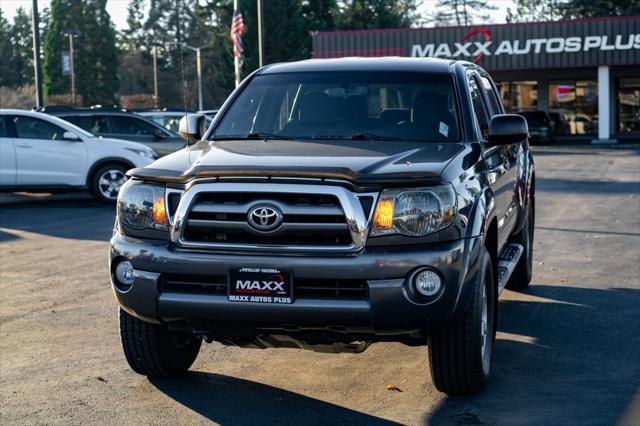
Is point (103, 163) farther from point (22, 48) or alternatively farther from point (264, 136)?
point (22, 48)

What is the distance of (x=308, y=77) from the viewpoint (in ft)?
22.9

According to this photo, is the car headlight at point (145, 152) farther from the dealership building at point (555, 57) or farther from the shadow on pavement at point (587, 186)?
the dealership building at point (555, 57)

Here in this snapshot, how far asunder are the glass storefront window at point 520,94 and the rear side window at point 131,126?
31.3 meters

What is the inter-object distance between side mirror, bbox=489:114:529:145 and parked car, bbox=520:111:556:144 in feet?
120

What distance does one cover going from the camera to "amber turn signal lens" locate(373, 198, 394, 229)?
5.11m

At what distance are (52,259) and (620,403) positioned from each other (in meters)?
7.26

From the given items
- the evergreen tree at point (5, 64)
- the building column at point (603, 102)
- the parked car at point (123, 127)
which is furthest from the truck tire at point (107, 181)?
the evergreen tree at point (5, 64)

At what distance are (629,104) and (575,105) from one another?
8.17 ft

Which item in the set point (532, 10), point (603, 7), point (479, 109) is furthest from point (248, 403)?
point (532, 10)

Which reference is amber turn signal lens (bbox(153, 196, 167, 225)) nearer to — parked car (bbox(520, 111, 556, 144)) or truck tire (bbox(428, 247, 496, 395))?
truck tire (bbox(428, 247, 496, 395))

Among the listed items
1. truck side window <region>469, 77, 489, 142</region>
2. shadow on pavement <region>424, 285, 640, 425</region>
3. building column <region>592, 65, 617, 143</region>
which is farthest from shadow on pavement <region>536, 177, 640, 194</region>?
building column <region>592, 65, 617, 143</region>

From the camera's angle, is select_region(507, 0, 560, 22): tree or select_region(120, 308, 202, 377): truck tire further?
select_region(507, 0, 560, 22): tree

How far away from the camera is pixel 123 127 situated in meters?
20.3

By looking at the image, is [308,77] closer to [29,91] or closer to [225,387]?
[225,387]
